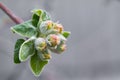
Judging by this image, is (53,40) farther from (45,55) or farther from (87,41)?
(87,41)

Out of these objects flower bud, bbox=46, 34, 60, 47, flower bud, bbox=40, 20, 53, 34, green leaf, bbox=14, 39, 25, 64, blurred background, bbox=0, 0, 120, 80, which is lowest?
green leaf, bbox=14, 39, 25, 64

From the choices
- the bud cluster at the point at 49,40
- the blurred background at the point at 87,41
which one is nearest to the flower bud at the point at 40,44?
the bud cluster at the point at 49,40

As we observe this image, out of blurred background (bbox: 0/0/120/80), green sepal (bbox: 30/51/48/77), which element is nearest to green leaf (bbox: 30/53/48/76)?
green sepal (bbox: 30/51/48/77)

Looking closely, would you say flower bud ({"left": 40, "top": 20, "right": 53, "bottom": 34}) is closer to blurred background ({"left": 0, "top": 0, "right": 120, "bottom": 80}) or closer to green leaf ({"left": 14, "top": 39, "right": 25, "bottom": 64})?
green leaf ({"left": 14, "top": 39, "right": 25, "bottom": 64})

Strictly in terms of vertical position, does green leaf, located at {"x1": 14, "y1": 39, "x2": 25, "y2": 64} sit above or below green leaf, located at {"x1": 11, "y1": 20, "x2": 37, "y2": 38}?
below

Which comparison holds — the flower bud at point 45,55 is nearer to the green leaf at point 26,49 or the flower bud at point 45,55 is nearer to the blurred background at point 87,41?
the green leaf at point 26,49

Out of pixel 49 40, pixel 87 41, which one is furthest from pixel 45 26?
pixel 87 41

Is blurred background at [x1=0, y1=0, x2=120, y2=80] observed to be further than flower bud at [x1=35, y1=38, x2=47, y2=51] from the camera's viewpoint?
Yes
